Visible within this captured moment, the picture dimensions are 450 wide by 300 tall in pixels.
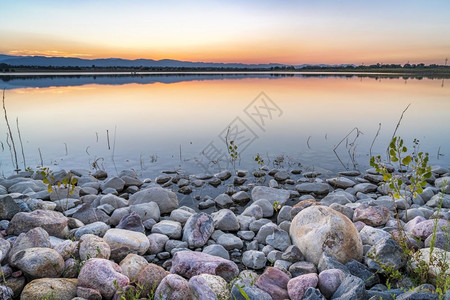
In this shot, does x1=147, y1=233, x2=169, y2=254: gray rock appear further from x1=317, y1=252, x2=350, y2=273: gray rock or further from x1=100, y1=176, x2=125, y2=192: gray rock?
x1=100, y1=176, x2=125, y2=192: gray rock

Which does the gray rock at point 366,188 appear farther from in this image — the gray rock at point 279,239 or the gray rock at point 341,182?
the gray rock at point 279,239

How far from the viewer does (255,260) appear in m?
4.65

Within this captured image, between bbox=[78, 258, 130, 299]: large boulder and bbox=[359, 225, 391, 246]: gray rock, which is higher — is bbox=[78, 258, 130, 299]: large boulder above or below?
above

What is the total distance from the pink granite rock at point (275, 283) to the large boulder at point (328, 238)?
2.32ft

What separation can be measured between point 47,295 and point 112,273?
2.15ft

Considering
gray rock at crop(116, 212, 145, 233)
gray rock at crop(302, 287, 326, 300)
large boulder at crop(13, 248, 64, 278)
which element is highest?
large boulder at crop(13, 248, 64, 278)

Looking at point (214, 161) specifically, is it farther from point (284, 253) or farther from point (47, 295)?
point (47, 295)

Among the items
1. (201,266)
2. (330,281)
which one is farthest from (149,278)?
(330,281)

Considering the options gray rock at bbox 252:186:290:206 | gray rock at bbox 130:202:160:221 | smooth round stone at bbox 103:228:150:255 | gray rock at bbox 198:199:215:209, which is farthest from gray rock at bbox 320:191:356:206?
Result: smooth round stone at bbox 103:228:150:255

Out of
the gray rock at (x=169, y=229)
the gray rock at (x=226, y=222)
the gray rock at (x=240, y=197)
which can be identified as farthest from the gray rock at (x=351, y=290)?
the gray rock at (x=240, y=197)

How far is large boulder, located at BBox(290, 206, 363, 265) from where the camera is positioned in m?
4.25

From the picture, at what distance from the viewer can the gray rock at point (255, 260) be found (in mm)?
4633

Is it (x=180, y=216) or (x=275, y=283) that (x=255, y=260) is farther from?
(x=180, y=216)

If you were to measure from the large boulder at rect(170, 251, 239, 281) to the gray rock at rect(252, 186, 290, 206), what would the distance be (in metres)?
3.19
